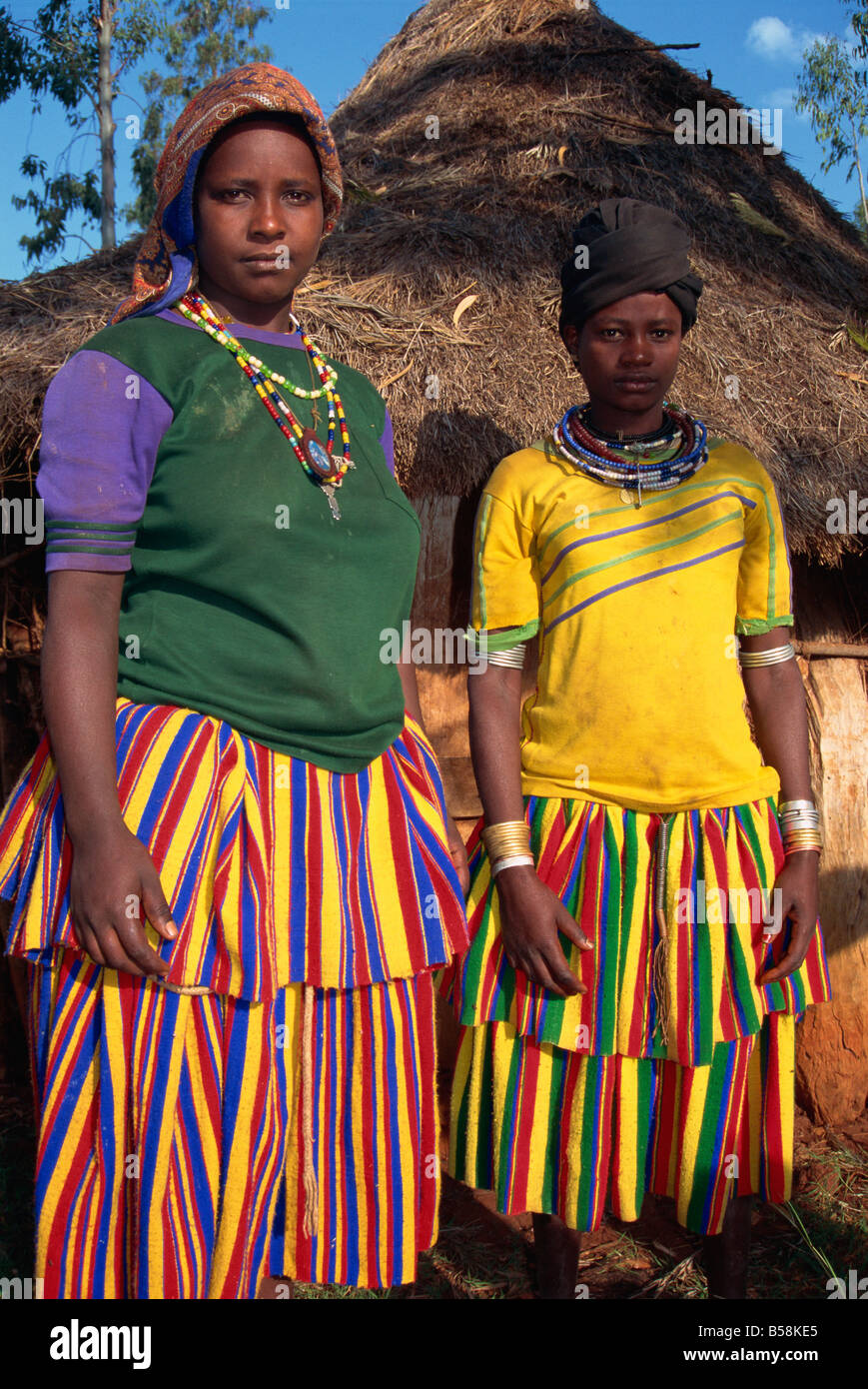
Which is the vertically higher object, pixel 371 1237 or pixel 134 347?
pixel 134 347

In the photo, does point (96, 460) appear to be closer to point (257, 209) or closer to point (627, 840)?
point (257, 209)

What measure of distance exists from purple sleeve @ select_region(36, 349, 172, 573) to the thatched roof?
1.89 m

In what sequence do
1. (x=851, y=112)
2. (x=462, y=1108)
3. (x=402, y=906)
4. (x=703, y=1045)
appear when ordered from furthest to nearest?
(x=851, y=112)
(x=462, y=1108)
(x=703, y=1045)
(x=402, y=906)

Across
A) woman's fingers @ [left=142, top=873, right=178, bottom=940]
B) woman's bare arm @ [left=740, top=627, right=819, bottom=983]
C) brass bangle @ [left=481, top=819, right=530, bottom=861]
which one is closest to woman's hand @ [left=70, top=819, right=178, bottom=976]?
woman's fingers @ [left=142, top=873, right=178, bottom=940]

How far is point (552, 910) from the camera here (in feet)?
6.64

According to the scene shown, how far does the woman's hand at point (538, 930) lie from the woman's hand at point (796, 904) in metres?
0.41

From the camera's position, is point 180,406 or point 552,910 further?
point 552,910

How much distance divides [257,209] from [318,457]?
16.0 inches

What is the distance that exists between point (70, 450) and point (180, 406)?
187 millimetres

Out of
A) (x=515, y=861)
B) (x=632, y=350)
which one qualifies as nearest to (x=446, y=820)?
(x=515, y=861)

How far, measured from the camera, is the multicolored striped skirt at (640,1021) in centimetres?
205

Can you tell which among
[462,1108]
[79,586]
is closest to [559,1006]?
[462,1108]

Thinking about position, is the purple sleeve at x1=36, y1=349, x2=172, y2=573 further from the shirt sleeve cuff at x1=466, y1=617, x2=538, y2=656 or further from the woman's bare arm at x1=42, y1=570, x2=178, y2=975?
the shirt sleeve cuff at x1=466, y1=617, x2=538, y2=656

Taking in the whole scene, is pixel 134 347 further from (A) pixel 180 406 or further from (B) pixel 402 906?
(B) pixel 402 906
